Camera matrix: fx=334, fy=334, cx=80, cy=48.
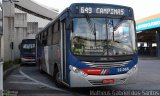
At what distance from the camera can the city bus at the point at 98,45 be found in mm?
10273

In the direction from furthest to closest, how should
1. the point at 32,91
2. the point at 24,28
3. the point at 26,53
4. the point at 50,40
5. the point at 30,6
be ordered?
the point at 30,6, the point at 24,28, the point at 26,53, the point at 50,40, the point at 32,91

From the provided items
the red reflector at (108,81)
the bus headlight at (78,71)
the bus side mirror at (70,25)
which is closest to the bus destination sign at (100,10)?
the bus side mirror at (70,25)

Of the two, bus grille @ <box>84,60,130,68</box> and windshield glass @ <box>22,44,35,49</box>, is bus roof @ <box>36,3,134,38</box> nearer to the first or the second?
bus grille @ <box>84,60,130,68</box>

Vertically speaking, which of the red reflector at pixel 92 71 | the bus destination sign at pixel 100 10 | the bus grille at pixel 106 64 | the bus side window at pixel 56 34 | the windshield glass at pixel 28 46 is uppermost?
the bus destination sign at pixel 100 10

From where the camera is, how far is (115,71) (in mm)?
10469

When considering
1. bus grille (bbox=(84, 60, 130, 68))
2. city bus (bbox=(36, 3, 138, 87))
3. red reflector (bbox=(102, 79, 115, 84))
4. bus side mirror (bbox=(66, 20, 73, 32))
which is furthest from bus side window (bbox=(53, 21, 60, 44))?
red reflector (bbox=(102, 79, 115, 84))

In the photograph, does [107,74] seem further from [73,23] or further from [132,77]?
[73,23]

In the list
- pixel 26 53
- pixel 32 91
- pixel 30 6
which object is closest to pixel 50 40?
pixel 32 91

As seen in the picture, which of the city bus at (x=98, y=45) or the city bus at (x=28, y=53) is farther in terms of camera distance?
the city bus at (x=28, y=53)

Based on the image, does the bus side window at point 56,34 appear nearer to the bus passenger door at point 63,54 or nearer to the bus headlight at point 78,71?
the bus passenger door at point 63,54

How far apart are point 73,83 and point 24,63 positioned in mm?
19267

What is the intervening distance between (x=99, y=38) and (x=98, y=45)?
0.78 ft

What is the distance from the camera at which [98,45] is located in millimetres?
10398

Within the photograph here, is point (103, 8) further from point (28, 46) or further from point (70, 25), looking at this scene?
point (28, 46)
